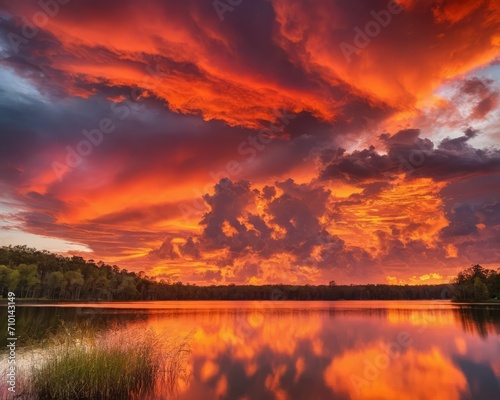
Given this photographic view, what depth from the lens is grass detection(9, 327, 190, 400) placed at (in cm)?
2114

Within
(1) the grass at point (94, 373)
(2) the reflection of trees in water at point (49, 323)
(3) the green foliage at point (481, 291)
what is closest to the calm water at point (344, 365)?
(1) the grass at point (94, 373)

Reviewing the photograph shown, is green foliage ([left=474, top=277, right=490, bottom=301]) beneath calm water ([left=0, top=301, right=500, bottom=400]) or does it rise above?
above

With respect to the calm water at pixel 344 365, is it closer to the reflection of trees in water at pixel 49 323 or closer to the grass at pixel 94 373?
the grass at pixel 94 373

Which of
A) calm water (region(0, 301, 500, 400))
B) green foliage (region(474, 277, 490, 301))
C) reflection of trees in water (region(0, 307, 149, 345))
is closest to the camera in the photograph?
calm water (region(0, 301, 500, 400))

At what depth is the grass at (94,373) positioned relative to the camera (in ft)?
69.4

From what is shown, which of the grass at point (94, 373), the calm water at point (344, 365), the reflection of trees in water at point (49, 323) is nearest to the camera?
the grass at point (94, 373)

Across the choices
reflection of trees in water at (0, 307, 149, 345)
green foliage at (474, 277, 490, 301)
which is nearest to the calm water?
reflection of trees in water at (0, 307, 149, 345)

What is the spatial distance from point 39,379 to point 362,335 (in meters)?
44.3

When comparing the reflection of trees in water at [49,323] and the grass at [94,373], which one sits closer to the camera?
the grass at [94,373]

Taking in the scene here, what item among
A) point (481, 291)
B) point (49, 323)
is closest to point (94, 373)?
point (49, 323)

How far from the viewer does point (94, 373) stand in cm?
2173

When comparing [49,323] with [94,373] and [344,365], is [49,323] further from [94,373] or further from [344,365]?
[344,365]

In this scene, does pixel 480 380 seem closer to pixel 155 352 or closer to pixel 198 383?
pixel 198 383

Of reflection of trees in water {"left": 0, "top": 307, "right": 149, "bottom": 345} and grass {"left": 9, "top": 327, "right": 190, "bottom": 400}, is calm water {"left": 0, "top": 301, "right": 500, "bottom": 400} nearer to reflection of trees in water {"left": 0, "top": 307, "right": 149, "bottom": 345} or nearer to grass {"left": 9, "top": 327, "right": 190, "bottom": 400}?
grass {"left": 9, "top": 327, "right": 190, "bottom": 400}
